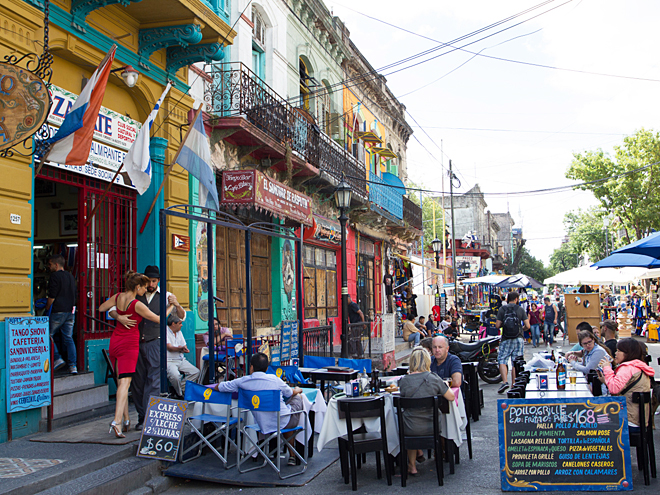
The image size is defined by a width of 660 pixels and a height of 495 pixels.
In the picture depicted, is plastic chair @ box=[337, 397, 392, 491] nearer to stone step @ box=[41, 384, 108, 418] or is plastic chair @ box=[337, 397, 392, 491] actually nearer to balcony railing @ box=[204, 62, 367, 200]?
stone step @ box=[41, 384, 108, 418]

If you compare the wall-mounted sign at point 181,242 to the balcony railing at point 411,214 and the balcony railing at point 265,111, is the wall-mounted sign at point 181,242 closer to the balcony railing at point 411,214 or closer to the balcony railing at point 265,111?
the balcony railing at point 265,111

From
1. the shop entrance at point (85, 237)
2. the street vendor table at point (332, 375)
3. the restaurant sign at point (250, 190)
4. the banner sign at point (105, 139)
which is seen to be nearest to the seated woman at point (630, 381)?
the street vendor table at point (332, 375)

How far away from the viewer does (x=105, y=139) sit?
9.25m

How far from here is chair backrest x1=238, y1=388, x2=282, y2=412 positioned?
618 centimetres

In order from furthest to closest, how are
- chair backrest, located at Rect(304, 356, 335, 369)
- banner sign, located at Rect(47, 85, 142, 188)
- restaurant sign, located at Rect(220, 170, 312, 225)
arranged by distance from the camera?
1. restaurant sign, located at Rect(220, 170, 312, 225)
2. chair backrest, located at Rect(304, 356, 335, 369)
3. banner sign, located at Rect(47, 85, 142, 188)

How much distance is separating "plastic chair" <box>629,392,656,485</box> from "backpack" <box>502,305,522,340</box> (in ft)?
17.2

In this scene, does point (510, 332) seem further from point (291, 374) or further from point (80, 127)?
point (80, 127)

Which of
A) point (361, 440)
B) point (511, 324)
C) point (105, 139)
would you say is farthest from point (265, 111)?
point (361, 440)

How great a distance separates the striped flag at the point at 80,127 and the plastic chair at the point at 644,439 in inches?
265

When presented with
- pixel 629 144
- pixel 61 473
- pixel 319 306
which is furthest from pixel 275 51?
pixel 629 144

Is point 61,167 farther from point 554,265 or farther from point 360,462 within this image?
point 554,265

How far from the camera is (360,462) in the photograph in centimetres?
679

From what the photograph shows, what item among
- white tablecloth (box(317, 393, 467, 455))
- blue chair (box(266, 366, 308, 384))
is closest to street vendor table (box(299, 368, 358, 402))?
blue chair (box(266, 366, 308, 384))

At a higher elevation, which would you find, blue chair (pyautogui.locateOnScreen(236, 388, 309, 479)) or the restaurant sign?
the restaurant sign
